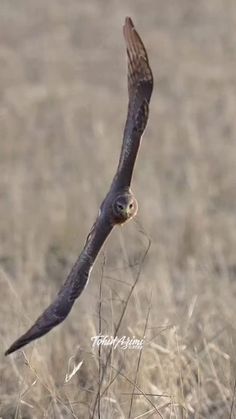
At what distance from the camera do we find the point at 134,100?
104 inches

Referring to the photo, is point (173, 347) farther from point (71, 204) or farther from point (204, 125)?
point (204, 125)

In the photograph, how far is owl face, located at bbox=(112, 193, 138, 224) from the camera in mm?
2523

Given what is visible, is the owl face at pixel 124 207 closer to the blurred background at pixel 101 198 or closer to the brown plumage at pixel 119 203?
the brown plumage at pixel 119 203

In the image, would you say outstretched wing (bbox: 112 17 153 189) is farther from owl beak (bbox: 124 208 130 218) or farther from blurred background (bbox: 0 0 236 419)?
blurred background (bbox: 0 0 236 419)

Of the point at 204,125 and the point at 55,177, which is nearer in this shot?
the point at 55,177

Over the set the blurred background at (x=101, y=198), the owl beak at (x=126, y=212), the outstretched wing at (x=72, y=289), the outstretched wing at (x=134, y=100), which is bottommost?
the blurred background at (x=101, y=198)

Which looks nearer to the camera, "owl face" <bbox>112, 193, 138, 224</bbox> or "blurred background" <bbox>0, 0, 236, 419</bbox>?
"owl face" <bbox>112, 193, 138, 224</bbox>

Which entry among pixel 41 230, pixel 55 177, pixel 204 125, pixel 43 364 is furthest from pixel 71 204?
pixel 43 364

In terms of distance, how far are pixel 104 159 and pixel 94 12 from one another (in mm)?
5657

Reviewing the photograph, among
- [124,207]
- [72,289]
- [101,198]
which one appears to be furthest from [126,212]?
[101,198]

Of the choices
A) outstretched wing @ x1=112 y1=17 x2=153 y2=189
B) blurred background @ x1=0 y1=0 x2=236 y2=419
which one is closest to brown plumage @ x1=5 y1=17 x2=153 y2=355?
outstretched wing @ x1=112 y1=17 x2=153 y2=189

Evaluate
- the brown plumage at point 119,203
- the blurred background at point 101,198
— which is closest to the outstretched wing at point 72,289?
the brown plumage at point 119,203

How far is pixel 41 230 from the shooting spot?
6.91 m

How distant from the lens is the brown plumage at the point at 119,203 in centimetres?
254
